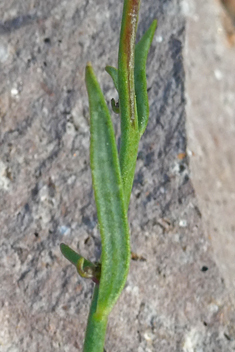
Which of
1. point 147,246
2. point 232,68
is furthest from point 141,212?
point 232,68

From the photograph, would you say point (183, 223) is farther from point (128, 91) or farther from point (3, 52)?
point (3, 52)

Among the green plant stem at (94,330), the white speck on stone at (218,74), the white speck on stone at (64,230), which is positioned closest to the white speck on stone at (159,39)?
the white speck on stone at (218,74)

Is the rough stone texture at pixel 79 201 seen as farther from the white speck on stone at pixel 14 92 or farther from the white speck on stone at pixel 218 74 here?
the white speck on stone at pixel 218 74

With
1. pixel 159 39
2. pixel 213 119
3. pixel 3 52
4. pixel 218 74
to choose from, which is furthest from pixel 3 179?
pixel 218 74

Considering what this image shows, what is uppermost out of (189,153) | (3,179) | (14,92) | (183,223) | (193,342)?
(14,92)

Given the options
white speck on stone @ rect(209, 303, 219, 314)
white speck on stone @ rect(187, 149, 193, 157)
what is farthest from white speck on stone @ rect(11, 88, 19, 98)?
white speck on stone @ rect(209, 303, 219, 314)

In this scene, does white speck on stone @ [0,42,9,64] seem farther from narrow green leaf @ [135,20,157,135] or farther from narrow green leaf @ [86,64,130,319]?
narrow green leaf @ [86,64,130,319]
